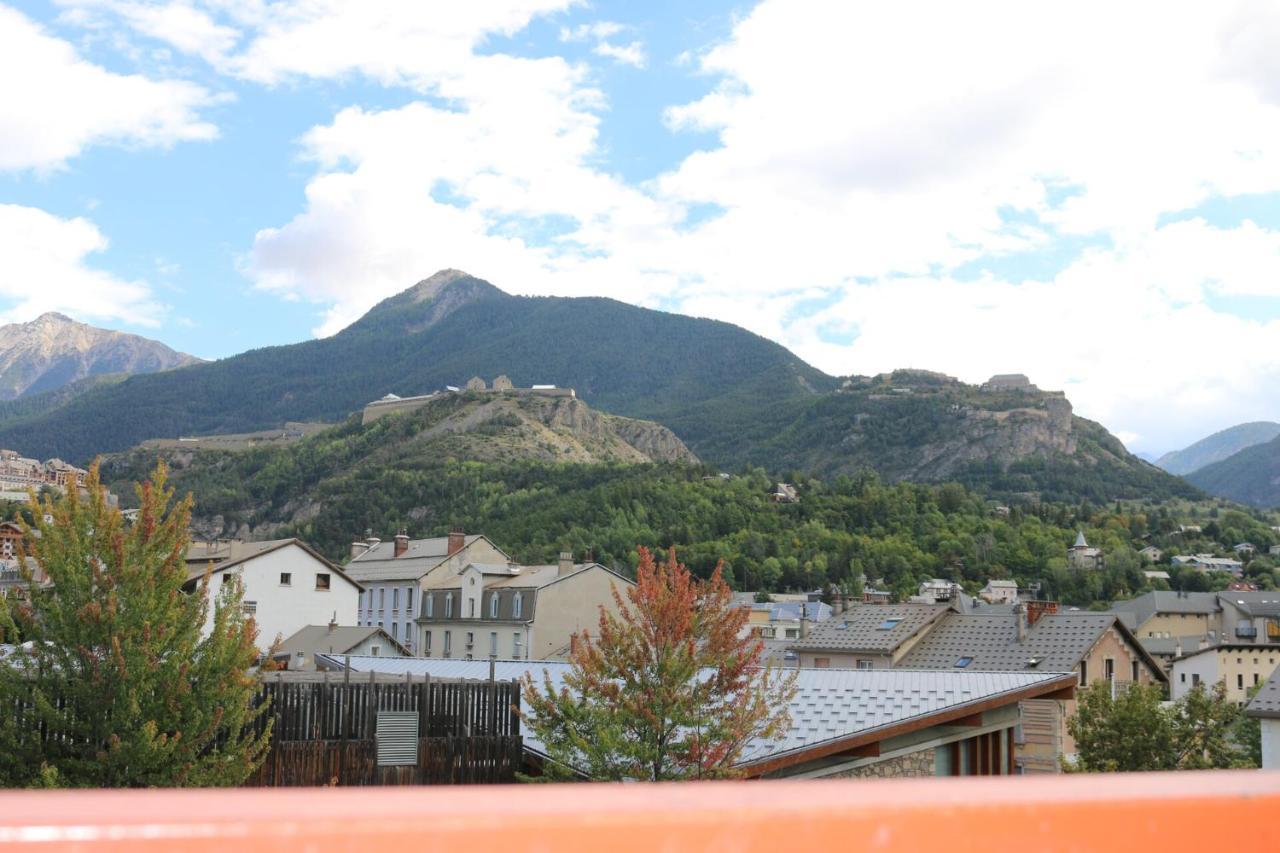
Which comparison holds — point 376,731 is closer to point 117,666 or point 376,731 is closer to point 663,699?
point 663,699

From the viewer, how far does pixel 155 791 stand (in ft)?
3.51

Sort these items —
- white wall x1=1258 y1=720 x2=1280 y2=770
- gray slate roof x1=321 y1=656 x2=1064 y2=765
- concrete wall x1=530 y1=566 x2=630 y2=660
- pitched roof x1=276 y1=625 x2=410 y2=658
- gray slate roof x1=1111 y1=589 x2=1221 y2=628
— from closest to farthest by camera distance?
gray slate roof x1=321 y1=656 x2=1064 y2=765
white wall x1=1258 y1=720 x2=1280 y2=770
pitched roof x1=276 y1=625 x2=410 y2=658
concrete wall x1=530 y1=566 x2=630 y2=660
gray slate roof x1=1111 y1=589 x2=1221 y2=628

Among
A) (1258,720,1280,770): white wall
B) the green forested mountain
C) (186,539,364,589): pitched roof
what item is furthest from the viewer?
the green forested mountain

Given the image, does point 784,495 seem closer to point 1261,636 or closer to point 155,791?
point 1261,636

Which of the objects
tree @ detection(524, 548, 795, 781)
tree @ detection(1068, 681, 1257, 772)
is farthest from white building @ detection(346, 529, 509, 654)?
tree @ detection(524, 548, 795, 781)

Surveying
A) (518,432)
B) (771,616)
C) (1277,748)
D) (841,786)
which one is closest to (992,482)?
(518,432)

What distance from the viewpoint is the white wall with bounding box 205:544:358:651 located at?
162 feet

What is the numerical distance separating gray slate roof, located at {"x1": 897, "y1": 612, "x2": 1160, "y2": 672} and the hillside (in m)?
87.1

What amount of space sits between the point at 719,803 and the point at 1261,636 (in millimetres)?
95432

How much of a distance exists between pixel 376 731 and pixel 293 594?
3695cm

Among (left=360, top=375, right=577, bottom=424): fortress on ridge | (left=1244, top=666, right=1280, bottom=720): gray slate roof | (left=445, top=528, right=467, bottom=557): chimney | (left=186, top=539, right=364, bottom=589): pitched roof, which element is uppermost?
(left=360, top=375, right=577, bottom=424): fortress on ridge

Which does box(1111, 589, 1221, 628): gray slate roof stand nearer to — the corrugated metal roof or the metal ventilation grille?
the corrugated metal roof

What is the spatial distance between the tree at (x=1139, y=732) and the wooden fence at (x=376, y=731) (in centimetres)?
1504

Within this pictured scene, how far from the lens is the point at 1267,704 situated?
90.3 ft
